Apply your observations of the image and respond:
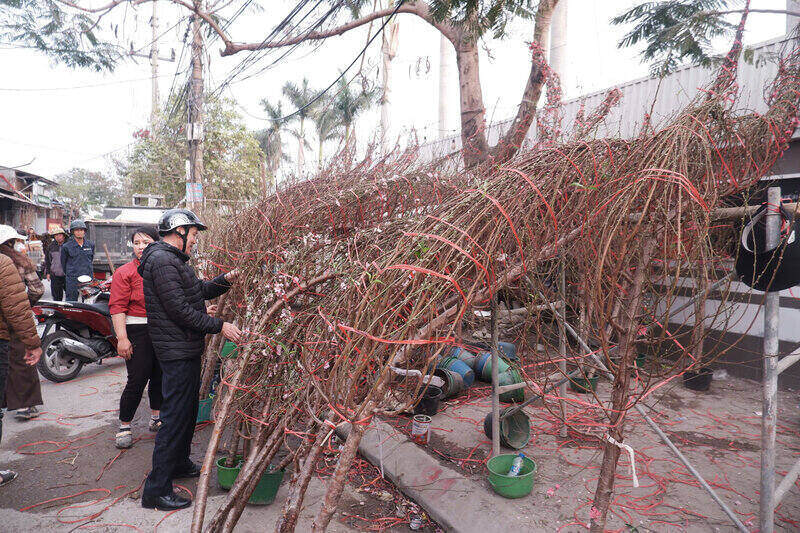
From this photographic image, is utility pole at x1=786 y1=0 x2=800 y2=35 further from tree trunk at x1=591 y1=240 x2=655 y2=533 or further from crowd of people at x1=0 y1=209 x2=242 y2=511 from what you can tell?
crowd of people at x1=0 y1=209 x2=242 y2=511

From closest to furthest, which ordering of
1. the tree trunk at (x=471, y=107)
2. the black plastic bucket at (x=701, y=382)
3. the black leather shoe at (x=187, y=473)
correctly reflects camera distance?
1. the black leather shoe at (x=187, y=473)
2. the black plastic bucket at (x=701, y=382)
3. the tree trunk at (x=471, y=107)

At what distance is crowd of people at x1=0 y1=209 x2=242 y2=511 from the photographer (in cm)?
321

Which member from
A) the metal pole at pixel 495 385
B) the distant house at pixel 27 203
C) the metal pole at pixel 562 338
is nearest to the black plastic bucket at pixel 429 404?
the metal pole at pixel 495 385

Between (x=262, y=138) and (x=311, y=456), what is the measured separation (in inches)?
1387

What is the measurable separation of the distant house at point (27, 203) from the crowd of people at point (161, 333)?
65.0 feet

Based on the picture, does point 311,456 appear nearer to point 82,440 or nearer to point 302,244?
point 302,244

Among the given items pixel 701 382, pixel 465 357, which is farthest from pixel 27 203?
pixel 701 382

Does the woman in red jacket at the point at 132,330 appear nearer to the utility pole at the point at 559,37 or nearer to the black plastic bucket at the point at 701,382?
the black plastic bucket at the point at 701,382

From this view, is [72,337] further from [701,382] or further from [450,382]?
[701,382]

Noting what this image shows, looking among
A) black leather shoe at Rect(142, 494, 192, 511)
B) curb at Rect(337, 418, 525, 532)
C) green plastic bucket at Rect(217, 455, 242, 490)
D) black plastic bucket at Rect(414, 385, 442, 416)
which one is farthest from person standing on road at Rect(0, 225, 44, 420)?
black plastic bucket at Rect(414, 385, 442, 416)

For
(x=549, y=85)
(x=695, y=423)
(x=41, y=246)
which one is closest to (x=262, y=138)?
(x=41, y=246)

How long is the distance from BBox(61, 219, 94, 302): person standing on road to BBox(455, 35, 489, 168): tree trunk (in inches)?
302

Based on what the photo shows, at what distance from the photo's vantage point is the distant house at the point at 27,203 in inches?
810

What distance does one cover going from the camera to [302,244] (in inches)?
141
